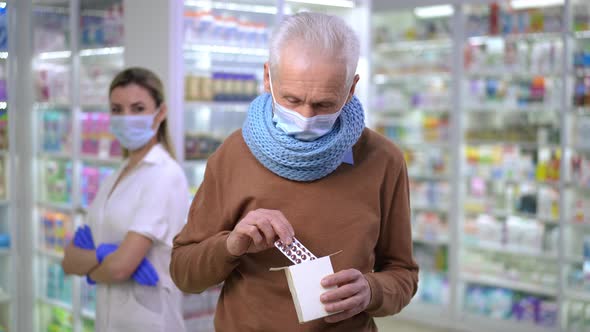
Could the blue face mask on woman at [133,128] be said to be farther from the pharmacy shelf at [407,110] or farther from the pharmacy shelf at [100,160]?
the pharmacy shelf at [407,110]

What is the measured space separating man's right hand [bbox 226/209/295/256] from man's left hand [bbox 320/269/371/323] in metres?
0.13

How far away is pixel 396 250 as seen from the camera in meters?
1.73

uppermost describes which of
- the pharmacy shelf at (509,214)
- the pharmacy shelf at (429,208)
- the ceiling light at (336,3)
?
the ceiling light at (336,3)

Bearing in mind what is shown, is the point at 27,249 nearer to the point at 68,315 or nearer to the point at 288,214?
the point at 288,214

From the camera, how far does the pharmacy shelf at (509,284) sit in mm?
6215

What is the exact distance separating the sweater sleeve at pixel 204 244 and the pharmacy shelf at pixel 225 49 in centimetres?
275

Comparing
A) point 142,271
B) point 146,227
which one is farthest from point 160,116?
point 142,271

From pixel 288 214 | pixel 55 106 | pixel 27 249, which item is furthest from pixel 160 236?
pixel 55 106

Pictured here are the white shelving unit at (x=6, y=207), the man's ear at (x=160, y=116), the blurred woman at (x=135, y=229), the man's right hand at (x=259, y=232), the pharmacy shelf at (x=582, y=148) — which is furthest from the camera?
the pharmacy shelf at (x=582, y=148)

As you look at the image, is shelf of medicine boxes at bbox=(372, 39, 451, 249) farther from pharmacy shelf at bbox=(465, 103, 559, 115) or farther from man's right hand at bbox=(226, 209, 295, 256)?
man's right hand at bbox=(226, 209, 295, 256)

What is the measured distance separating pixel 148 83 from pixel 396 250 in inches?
57.1

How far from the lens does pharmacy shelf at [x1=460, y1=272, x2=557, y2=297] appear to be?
621cm

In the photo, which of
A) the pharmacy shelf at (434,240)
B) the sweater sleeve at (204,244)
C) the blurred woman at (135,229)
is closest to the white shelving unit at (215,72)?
the blurred woman at (135,229)

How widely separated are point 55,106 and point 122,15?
1.02 metres
